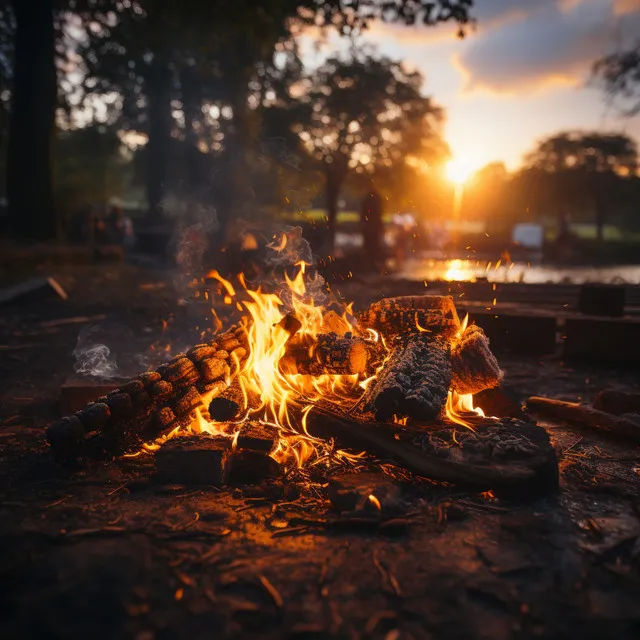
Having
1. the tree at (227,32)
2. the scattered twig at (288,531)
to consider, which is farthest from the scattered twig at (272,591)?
the tree at (227,32)

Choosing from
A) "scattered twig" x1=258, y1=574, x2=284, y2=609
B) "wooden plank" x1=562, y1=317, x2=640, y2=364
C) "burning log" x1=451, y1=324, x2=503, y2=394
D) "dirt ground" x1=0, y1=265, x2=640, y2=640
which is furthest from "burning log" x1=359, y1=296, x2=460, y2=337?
"wooden plank" x1=562, y1=317, x2=640, y2=364

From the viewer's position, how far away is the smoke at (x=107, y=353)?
557 centimetres

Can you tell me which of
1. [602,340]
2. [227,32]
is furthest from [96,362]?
[227,32]

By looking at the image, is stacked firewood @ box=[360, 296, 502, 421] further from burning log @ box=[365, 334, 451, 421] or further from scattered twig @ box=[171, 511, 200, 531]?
scattered twig @ box=[171, 511, 200, 531]

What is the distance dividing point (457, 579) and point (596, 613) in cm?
57

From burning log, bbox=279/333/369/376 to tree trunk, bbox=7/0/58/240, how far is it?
1368cm

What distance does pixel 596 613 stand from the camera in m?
2.30

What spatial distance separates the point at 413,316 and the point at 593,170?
46.1m

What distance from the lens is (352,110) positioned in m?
31.5

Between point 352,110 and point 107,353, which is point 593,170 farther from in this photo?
point 107,353

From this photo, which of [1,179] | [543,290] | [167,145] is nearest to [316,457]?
[543,290]

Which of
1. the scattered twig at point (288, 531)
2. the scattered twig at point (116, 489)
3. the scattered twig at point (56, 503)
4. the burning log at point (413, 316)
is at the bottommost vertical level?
the scattered twig at point (288, 531)

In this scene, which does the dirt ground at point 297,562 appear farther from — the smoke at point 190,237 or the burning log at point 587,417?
the smoke at point 190,237

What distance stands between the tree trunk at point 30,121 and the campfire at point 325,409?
43.4 feet
